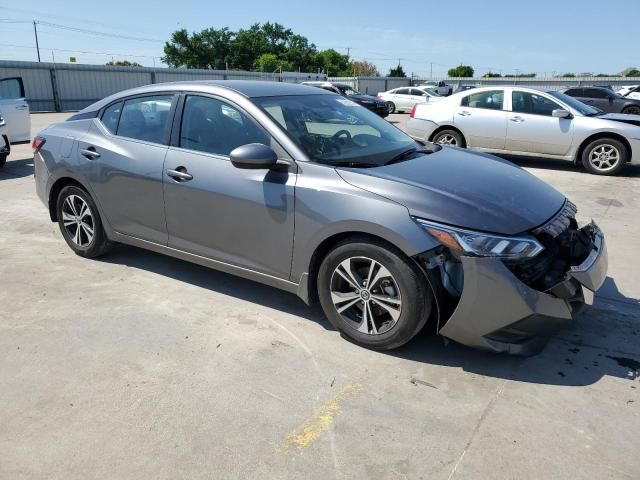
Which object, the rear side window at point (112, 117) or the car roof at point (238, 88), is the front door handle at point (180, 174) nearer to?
the car roof at point (238, 88)

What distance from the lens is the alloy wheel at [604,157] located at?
369 inches

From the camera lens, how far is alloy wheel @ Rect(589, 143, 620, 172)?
30.8 feet

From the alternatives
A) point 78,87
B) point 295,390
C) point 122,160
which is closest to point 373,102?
point 78,87

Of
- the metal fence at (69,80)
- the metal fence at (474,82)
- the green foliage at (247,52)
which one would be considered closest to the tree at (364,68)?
the green foliage at (247,52)

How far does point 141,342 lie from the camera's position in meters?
3.53

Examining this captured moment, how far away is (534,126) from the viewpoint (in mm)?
9859

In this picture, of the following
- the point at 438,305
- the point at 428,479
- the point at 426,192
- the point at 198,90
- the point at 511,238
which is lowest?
the point at 428,479

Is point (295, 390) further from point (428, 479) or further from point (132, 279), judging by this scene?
point (132, 279)

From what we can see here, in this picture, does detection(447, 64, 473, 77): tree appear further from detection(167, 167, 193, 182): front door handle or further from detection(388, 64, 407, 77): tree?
detection(167, 167, 193, 182): front door handle

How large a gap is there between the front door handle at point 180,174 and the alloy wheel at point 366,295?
53.9 inches

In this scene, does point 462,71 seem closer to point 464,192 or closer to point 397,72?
point 397,72

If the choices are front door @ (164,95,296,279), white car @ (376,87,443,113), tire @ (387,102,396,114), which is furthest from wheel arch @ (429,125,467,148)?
tire @ (387,102,396,114)

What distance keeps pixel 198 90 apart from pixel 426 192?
2.01 meters

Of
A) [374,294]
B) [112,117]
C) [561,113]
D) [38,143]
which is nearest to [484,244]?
[374,294]
